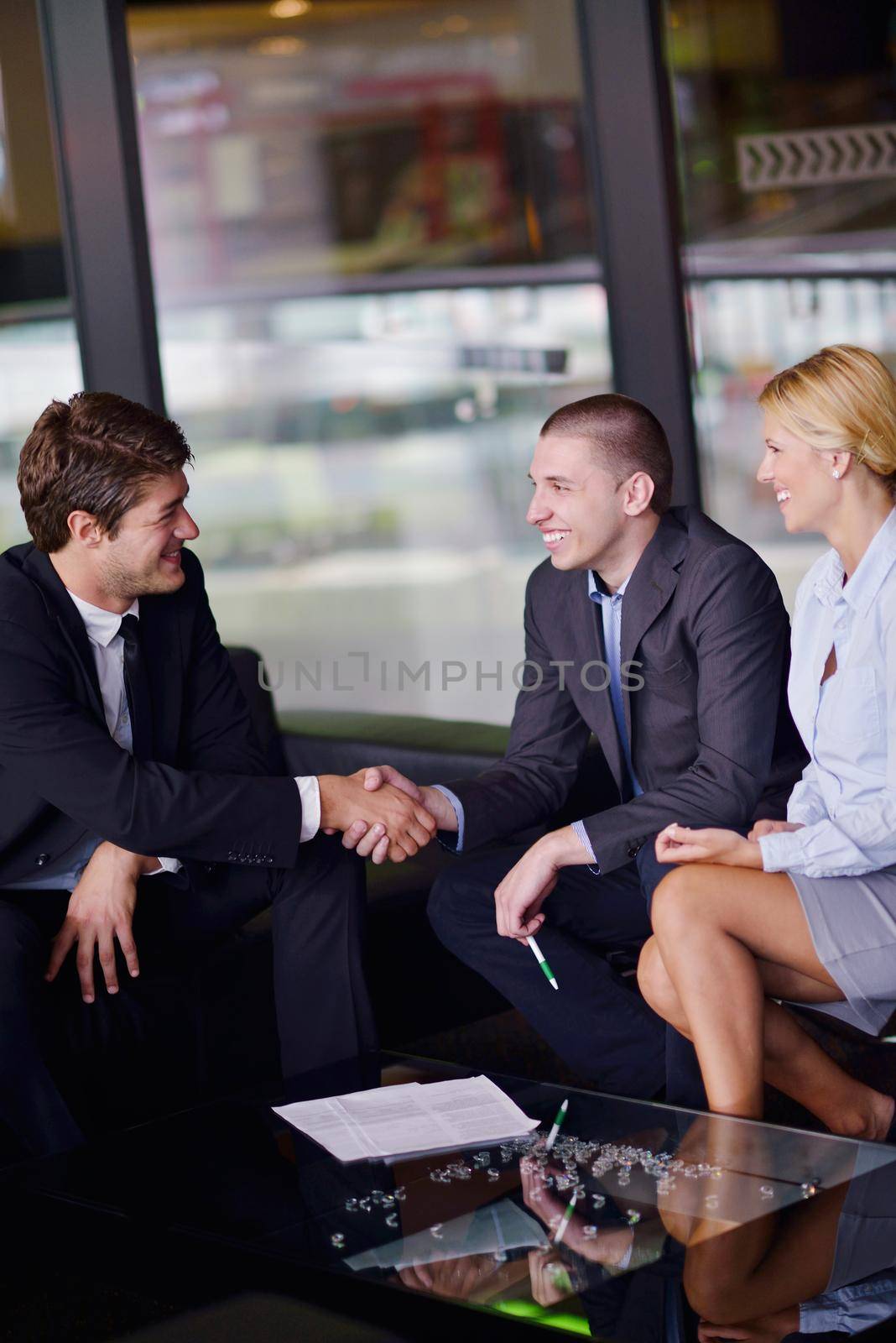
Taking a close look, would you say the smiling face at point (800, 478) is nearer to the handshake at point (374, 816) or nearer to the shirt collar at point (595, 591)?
the shirt collar at point (595, 591)

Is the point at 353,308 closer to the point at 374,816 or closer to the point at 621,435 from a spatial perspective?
the point at 621,435

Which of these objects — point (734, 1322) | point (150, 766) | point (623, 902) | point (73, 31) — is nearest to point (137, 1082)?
point (150, 766)

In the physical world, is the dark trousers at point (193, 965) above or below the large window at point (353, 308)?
below

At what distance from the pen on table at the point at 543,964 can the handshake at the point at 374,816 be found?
0.81 feet

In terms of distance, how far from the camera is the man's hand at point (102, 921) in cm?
236

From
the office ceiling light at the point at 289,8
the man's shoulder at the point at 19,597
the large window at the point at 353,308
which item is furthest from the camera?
the office ceiling light at the point at 289,8

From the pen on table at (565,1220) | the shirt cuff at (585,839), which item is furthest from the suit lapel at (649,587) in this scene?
the pen on table at (565,1220)

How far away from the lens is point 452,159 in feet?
24.0

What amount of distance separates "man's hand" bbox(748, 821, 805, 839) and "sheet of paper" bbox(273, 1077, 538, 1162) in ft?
1.91

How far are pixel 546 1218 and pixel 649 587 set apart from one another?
1.22 meters

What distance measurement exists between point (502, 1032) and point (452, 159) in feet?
17.1

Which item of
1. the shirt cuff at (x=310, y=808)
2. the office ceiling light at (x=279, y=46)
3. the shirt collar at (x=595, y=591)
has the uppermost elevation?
the office ceiling light at (x=279, y=46)

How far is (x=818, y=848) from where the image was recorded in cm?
212

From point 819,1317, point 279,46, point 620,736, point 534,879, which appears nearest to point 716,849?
point 534,879
